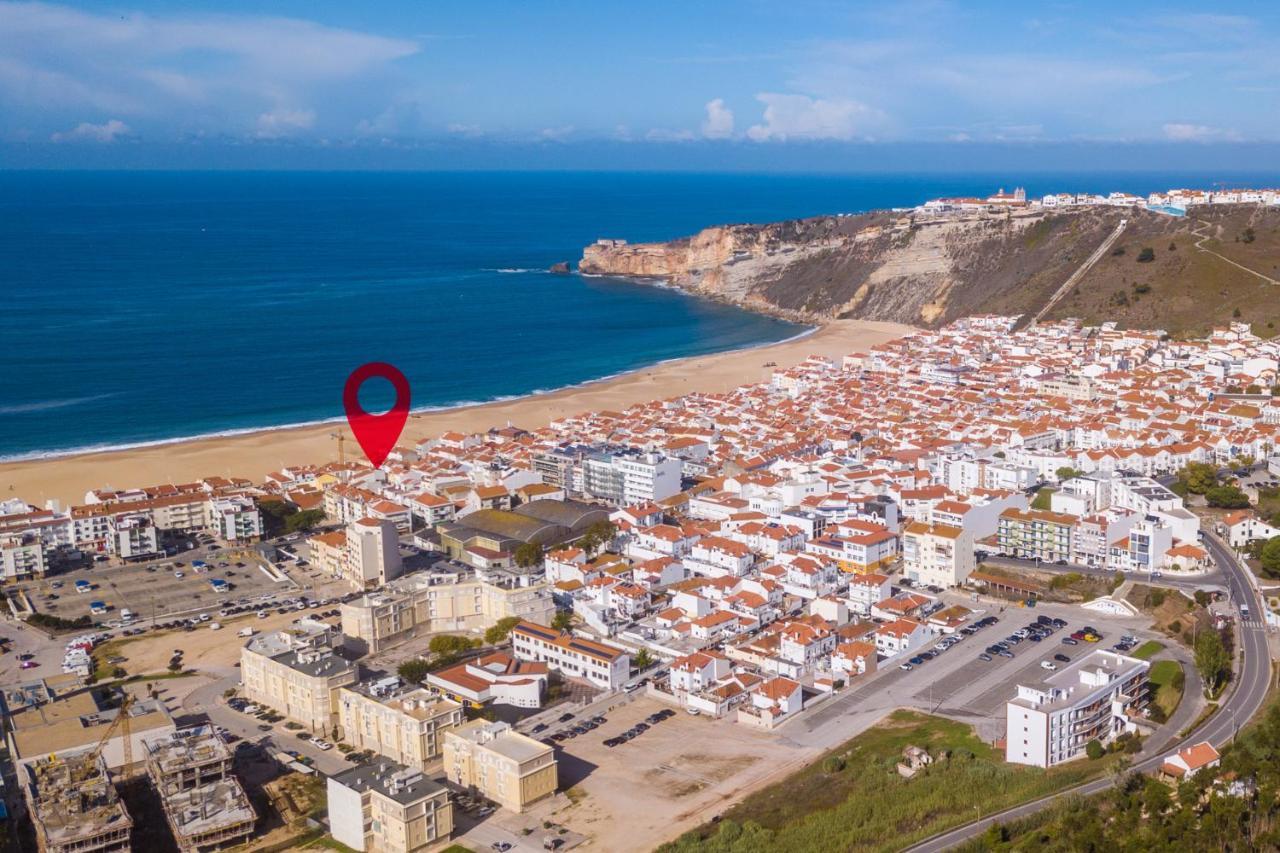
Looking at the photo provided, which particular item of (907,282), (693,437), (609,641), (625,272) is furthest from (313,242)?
(609,641)

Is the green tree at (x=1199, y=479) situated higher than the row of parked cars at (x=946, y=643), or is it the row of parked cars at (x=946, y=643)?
the green tree at (x=1199, y=479)

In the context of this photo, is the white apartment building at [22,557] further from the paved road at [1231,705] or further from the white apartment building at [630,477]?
the paved road at [1231,705]

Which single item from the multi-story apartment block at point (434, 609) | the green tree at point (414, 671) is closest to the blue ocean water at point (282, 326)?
the multi-story apartment block at point (434, 609)

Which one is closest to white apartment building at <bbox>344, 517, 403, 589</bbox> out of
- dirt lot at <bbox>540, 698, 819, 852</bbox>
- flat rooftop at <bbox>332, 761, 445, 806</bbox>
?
dirt lot at <bbox>540, 698, 819, 852</bbox>

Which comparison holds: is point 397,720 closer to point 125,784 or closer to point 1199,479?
point 125,784

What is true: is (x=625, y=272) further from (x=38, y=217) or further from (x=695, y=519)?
(x=38, y=217)

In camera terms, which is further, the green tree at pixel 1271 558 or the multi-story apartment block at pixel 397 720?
the green tree at pixel 1271 558
